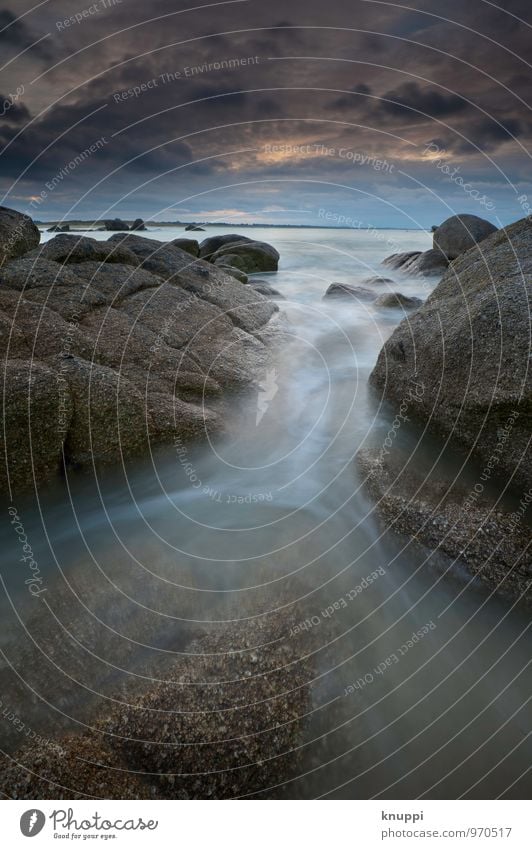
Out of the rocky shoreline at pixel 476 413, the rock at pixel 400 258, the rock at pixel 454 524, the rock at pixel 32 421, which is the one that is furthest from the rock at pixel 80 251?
the rock at pixel 400 258

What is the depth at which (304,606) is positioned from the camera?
12.9ft

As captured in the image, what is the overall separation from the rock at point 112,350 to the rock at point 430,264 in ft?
43.6

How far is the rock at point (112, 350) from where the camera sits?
17.2 ft

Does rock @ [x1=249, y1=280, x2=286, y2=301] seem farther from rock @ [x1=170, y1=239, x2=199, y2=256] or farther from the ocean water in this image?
the ocean water

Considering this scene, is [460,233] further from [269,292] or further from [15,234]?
[15,234]

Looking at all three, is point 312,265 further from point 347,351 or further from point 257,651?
point 257,651

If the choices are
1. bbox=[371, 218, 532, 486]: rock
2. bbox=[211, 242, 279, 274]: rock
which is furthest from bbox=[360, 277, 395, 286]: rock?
bbox=[371, 218, 532, 486]: rock

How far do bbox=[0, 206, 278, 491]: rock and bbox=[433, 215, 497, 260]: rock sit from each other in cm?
1488

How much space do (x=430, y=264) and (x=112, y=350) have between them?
1819 cm

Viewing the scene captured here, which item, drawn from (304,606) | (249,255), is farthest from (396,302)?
(304,606)

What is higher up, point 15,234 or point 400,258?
point 400,258

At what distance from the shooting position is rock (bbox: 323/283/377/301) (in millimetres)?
15461

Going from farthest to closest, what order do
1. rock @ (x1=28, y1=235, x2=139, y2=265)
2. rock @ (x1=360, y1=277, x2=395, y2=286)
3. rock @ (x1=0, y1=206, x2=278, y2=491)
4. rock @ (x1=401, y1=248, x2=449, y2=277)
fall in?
rock @ (x1=401, y1=248, x2=449, y2=277) < rock @ (x1=360, y1=277, x2=395, y2=286) < rock @ (x1=28, y1=235, x2=139, y2=265) < rock @ (x1=0, y1=206, x2=278, y2=491)
